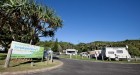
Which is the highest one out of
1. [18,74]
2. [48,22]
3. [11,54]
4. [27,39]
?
[48,22]

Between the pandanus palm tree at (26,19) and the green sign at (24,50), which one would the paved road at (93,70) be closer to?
the green sign at (24,50)

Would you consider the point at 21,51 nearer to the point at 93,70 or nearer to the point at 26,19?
the point at 93,70

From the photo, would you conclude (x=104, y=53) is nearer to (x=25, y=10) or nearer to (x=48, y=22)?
(x=48, y=22)

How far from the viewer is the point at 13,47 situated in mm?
15016

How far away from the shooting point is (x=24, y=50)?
16797 mm

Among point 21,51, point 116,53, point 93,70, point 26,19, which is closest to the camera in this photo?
point 93,70

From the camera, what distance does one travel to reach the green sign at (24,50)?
598 inches

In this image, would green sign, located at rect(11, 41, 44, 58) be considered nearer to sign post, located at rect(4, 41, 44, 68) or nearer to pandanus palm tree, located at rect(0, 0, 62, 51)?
sign post, located at rect(4, 41, 44, 68)

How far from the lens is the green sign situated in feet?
49.8

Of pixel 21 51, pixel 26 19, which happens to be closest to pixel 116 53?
pixel 26 19

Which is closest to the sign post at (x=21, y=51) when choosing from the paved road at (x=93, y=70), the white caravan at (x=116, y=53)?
the paved road at (x=93, y=70)

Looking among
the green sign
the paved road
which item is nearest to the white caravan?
the paved road

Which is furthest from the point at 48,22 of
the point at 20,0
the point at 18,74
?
the point at 18,74

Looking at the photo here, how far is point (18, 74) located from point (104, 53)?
24789mm
